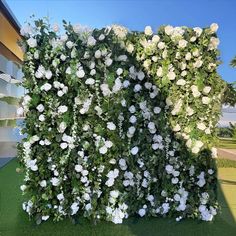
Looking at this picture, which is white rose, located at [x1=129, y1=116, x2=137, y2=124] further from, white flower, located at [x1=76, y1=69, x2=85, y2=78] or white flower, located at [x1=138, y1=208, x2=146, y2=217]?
white flower, located at [x1=138, y1=208, x2=146, y2=217]

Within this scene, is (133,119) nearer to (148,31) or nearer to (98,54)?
(98,54)

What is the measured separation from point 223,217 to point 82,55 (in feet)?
7.74

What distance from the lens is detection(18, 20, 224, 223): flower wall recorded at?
13.5ft

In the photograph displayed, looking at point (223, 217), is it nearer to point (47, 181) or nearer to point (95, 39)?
point (47, 181)

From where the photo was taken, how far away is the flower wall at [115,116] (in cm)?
410

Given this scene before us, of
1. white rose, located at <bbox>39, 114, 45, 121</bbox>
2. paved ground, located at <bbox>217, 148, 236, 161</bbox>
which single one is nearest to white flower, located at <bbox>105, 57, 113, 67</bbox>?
white rose, located at <bbox>39, 114, 45, 121</bbox>

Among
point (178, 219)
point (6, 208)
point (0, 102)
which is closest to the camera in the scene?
point (178, 219)

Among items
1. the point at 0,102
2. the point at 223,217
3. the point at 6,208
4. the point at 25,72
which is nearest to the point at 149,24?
the point at 25,72

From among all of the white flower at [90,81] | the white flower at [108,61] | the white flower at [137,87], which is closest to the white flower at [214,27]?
the white flower at [137,87]

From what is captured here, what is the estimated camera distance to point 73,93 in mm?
4109

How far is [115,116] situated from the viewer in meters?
4.12

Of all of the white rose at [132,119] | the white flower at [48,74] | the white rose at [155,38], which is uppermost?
the white rose at [155,38]

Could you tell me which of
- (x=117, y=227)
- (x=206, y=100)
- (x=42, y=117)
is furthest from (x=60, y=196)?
(x=206, y=100)

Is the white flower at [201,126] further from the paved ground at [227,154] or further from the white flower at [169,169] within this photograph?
the paved ground at [227,154]
